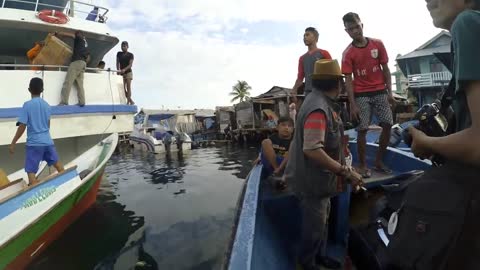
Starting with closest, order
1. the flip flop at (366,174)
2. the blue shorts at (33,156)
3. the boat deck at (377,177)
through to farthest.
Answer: the boat deck at (377,177)
the flip flop at (366,174)
the blue shorts at (33,156)

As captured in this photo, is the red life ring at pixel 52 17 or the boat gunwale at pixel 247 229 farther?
the red life ring at pixel 52 17

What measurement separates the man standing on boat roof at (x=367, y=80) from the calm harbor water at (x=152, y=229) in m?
2.76

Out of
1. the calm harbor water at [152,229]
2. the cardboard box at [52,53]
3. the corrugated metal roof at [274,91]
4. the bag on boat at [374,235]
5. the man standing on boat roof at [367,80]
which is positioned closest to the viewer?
the bag on boat at [374,235]

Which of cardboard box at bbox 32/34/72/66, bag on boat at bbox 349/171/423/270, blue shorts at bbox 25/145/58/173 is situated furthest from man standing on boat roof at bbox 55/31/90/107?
bag on boat at bbox 349/171/423/270

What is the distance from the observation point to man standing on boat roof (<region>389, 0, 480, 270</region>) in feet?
3.09

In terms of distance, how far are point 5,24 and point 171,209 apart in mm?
5278

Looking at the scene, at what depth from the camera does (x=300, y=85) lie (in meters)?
4.31

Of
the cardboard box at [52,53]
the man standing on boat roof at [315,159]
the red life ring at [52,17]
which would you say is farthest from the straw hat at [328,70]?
the red life ring at [52,17]

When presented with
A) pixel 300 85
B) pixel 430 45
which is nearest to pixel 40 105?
→ pixel 300 85

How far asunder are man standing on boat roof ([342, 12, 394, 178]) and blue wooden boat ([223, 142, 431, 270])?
642 millimetres

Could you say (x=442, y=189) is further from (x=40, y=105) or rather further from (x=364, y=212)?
(x=40, y=105)

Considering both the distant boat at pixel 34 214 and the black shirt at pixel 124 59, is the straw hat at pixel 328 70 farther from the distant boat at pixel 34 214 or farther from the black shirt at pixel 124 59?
the black shirt at pixel 124 59

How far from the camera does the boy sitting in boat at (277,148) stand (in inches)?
162

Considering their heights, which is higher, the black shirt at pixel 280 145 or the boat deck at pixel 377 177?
the black shirt at pixel 280 145
